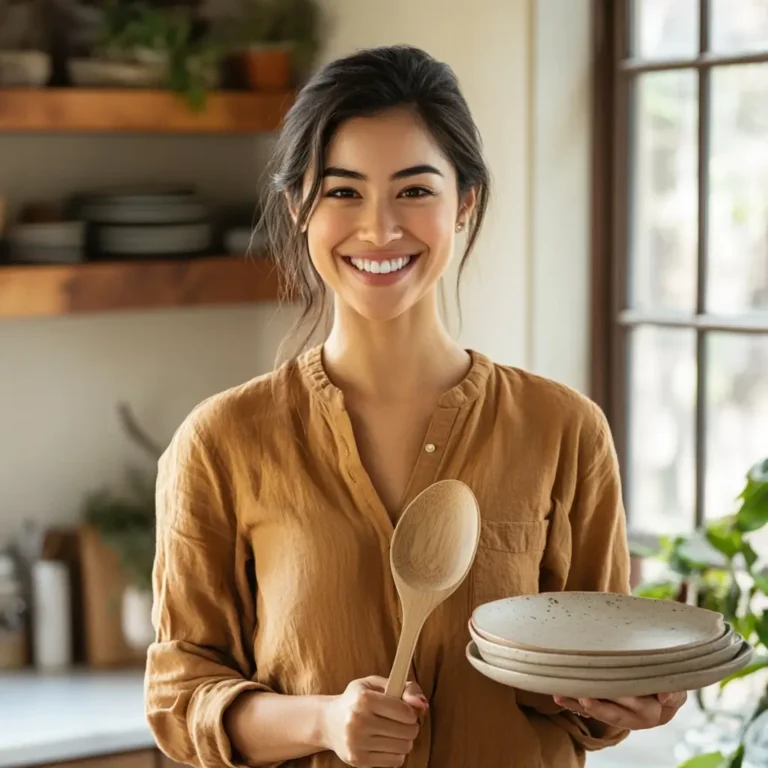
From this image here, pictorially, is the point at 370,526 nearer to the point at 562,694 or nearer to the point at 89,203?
the point at 562,694

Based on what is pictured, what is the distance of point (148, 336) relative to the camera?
279 centimetres

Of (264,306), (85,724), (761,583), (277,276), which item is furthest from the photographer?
(264,306)

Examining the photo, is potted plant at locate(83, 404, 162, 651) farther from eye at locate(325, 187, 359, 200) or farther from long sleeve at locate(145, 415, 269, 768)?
eye at locate(325, 187, 359, 200)

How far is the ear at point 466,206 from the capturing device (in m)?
1.28

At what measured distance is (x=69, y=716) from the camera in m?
2.29

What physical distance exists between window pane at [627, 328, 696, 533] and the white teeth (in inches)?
38.5

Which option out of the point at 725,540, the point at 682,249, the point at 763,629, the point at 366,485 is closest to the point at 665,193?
the point at 682,249

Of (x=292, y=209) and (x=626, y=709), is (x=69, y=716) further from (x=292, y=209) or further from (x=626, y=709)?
(x=626, y=709)

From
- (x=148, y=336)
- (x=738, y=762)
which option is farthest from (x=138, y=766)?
(x=738, y=762)

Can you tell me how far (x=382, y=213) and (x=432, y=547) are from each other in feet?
0.95

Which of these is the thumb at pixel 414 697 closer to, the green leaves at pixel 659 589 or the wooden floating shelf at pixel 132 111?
the green leaves at pixel 659 589

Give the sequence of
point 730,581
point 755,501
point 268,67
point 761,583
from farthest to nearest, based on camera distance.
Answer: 1. point 268,67
2. point 730,581
3. point 761,583
4. point 755,501

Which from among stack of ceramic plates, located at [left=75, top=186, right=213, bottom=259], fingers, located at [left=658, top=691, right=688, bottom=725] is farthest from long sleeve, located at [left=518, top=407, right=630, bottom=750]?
stack of ceramic plates, located at [left=75, top=186, right=213, bottom=259]

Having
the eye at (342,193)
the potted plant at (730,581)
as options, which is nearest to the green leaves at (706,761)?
the potted plant at (730,581)
